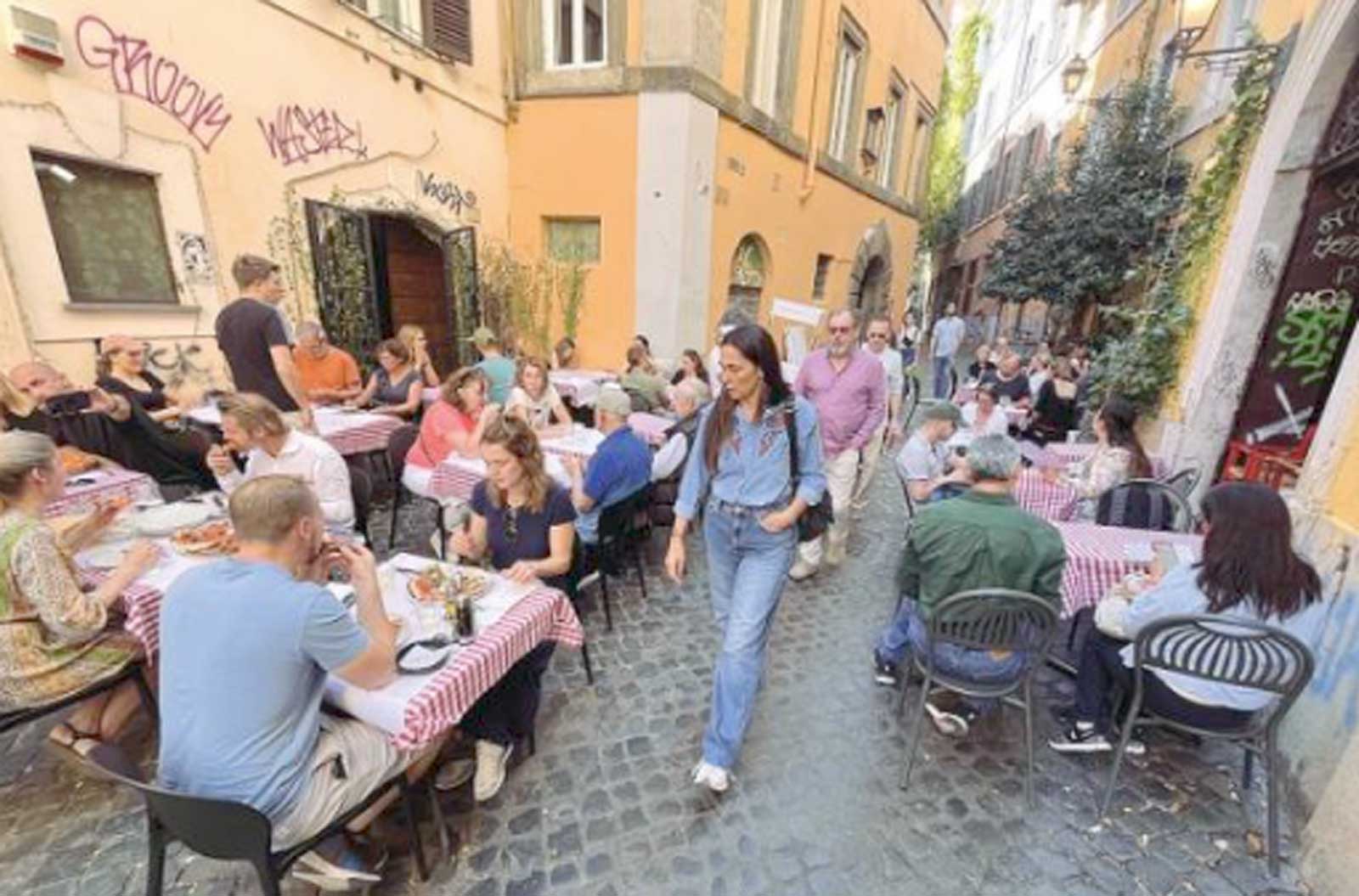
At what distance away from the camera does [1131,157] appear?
806 cm

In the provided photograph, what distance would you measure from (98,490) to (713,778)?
3.41m

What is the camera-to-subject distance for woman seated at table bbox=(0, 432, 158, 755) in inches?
76.3

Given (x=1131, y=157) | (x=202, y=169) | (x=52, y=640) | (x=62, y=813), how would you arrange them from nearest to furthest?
(x=52, y=640)
(x=62, y=813)
(x=202, y=169)
(x=1131, y=157)

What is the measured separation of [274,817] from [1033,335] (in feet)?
50.7

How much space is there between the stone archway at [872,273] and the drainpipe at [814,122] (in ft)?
10.2

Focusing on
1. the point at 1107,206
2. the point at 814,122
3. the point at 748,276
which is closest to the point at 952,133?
the point at 814,122

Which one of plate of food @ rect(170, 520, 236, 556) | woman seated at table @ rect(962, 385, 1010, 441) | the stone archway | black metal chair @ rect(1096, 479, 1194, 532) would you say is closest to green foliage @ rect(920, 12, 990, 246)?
the stone archway

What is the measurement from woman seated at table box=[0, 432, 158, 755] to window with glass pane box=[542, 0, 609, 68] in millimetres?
7975

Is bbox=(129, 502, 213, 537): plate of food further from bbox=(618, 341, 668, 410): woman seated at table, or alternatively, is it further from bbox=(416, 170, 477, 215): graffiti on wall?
bbox=(416, 170, 477, 215): graffiti on wall

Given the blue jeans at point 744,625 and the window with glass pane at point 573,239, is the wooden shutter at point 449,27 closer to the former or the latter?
the window with glass pane at point 573,239

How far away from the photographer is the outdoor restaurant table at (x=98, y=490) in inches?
117

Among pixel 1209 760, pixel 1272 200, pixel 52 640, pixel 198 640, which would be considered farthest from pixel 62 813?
pixel 1272 200

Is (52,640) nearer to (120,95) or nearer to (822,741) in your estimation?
(822,741)

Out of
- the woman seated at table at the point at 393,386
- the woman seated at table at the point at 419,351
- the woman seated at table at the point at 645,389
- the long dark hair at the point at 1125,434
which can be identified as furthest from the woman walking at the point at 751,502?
the woman seated at table at the point at 419,351
